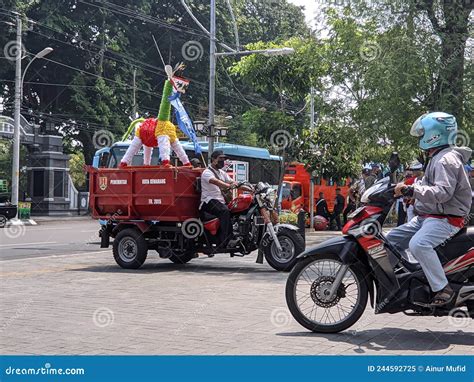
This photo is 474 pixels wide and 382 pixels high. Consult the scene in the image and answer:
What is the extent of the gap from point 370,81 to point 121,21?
30.4m

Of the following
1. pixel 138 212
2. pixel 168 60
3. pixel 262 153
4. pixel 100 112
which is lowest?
pixel 138 212

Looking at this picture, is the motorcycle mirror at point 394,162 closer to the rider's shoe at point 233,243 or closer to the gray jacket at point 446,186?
the gray jacket at point 446,186

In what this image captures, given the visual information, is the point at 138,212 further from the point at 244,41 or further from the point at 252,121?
the point at 244,41

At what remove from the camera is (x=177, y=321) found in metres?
6.28

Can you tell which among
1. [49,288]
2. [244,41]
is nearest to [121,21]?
[244,41]

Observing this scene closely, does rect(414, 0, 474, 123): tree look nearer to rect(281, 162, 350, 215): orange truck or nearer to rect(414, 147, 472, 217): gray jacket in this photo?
rect(414, 147, 472, 217): gray jacket

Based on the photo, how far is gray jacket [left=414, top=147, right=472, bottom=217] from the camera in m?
5.38

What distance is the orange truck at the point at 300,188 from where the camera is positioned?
29.0 meters

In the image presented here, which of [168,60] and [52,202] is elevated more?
[168,60]

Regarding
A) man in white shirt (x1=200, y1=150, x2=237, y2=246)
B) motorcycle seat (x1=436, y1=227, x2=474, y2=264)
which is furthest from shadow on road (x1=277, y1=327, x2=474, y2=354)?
man in white shirt (x1=200, y1=150, x2=237, y2=246)

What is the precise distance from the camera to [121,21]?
1619 inches

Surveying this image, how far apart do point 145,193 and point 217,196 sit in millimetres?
1222

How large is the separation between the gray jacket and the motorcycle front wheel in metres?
0.84

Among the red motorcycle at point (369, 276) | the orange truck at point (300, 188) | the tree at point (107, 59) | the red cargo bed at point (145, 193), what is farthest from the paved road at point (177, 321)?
the tree at point (107, 59)
